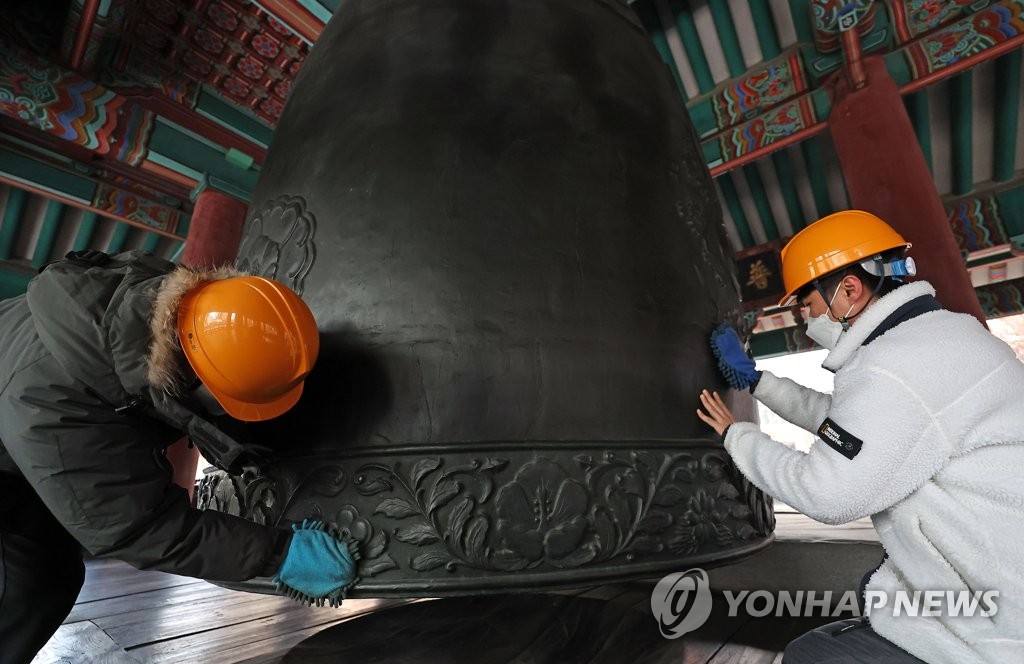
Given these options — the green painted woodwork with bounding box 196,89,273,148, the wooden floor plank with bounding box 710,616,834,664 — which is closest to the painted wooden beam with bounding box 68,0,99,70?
the green painted woodwork with bounding box 196,89,273,148

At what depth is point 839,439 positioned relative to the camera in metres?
0.94

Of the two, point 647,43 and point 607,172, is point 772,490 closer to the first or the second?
point 607,172

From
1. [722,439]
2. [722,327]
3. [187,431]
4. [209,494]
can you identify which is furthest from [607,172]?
[209,494]

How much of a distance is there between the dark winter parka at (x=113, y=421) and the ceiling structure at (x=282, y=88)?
2.44 m

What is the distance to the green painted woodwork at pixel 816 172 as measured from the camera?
5.06 metres

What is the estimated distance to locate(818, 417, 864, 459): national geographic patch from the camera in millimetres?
923

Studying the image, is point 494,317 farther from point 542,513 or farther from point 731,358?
point 731,358

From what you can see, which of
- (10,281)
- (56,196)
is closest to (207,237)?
(56,196)

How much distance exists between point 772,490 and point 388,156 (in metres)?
1.07

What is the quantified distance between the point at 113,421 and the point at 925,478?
4.72ft

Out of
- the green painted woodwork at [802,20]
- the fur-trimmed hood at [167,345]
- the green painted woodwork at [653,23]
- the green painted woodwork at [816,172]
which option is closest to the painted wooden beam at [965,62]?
the green painted woodwork at [802,20]

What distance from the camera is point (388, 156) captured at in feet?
4.08

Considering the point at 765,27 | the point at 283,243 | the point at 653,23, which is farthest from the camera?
the point at 653,23

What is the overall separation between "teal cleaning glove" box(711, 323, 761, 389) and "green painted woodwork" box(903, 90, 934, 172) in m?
4.45
